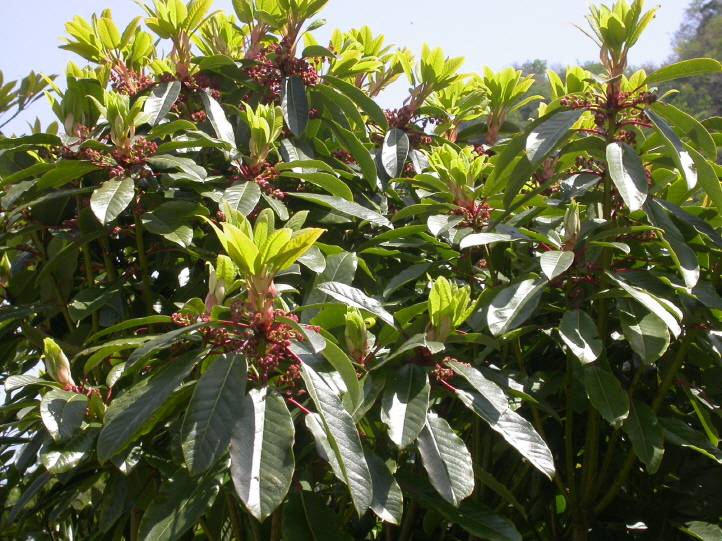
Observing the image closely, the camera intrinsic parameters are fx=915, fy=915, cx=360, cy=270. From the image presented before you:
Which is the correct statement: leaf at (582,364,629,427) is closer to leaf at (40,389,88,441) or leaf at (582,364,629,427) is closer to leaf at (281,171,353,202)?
leaf at (281,171,353,202)

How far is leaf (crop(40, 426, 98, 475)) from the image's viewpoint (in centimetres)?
176

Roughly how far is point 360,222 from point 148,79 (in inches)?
29.7

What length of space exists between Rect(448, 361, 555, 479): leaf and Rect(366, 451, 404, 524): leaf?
8.5 inches

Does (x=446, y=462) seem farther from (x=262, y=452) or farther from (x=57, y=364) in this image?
(x=57, y=364)

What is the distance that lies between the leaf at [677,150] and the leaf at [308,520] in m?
1.02

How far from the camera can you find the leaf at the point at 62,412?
1750 mm

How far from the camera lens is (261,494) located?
153 cm

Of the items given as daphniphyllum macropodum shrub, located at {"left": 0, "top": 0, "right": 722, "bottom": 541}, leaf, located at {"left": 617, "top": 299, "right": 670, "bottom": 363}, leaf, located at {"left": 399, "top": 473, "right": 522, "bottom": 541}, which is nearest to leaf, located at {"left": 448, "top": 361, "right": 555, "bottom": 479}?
daphniphyllum macropodum shrub, located at {"left": 0, "top": 0, "right": 722, "bottom": 541}

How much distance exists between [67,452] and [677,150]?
143cm

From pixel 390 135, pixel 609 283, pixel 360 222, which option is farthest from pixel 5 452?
pixel 609 283

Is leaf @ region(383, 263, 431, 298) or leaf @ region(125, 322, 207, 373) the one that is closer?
leaf @ region(125, 322, 207, 373)

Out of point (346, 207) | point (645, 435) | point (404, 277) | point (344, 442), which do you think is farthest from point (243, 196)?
point (645, 435)

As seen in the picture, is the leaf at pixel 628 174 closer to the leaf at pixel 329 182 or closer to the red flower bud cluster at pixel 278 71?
the leaf at pixel 329 182

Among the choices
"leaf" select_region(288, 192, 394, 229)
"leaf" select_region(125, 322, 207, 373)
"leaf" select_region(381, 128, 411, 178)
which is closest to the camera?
"leaf" select_region(125, 322, 207, 373)
